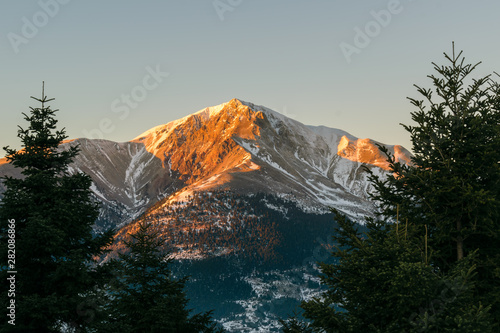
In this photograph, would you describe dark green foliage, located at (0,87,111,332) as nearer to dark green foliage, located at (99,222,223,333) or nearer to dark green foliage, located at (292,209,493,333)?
dark green foliage, located at (99,222,223,333)

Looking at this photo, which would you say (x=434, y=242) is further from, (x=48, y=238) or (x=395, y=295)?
(x=48, y=238)

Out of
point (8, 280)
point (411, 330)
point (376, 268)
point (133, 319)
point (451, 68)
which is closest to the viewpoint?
point (411, 330)

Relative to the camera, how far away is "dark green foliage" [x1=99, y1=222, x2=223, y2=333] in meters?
30.0

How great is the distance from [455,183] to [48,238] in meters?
19.5

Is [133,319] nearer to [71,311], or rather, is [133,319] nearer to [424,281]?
[71,311]

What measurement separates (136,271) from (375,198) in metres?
16.9

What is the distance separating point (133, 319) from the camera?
3111 centimetres

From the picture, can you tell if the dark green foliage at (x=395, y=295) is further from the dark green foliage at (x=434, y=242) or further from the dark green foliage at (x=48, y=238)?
the dark green foliage at (x=48, y=238)

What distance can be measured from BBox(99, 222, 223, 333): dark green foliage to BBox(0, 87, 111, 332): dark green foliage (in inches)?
136

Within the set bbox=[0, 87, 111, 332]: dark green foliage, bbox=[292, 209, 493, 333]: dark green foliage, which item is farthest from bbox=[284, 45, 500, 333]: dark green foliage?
bbox=[0, 87, 111, 332]: dark green foliage

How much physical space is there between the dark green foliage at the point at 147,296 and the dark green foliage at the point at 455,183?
1499 cm

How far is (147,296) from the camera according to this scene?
1252 inches

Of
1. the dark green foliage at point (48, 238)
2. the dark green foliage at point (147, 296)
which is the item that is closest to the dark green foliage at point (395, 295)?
the dark green foliage at point (48, 238)

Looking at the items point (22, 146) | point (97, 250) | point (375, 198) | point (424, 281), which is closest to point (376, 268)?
point (424, 281)
